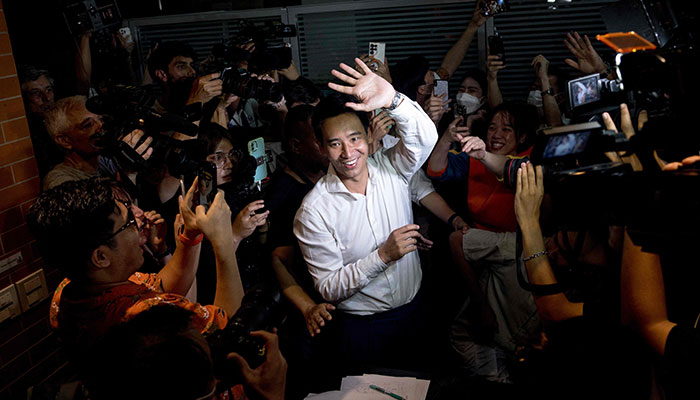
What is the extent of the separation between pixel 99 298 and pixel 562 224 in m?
1.30

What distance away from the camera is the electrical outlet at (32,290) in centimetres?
214

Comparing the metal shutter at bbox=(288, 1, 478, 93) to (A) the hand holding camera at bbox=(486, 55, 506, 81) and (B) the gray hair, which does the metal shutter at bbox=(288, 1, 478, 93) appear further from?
(B) the gray hair

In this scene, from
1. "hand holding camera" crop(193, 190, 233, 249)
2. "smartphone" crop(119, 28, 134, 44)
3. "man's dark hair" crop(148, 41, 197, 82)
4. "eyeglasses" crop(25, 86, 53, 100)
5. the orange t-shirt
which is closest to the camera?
the orange t-shirt

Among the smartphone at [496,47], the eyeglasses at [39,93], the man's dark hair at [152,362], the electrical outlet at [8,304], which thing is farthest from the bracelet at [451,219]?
the eyeglasses at [39,93]

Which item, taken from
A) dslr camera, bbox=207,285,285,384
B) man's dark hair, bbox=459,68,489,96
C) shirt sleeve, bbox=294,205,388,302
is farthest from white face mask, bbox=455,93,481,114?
dslr camera, bbox=207,285,285,384

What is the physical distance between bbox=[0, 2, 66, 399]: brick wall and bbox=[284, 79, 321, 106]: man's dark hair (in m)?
1.59

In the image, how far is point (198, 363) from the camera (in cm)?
106

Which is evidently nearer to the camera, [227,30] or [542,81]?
[542,81]

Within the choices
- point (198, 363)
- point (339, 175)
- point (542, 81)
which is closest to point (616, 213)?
point (198, 363)

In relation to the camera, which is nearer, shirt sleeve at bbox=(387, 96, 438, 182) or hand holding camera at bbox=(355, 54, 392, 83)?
shirt sleeve at bbox=(387, 96, 438, 182)

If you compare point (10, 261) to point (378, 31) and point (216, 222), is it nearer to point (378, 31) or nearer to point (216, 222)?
point (216, 222)

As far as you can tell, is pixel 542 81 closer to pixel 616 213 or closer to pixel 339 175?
pixel 339 175

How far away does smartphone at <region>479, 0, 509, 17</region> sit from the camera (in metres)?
3.41

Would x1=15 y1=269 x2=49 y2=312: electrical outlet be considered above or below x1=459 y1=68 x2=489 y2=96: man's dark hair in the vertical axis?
below
